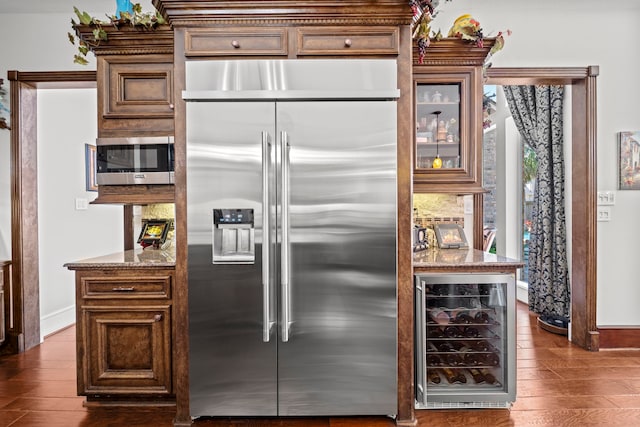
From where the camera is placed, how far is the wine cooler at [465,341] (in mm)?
2344

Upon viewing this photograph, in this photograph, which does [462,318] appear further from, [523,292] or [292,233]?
[523,292]

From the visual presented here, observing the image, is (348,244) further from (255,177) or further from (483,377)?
(483,377)

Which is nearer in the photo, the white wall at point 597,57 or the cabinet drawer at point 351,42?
the cabinet drawer at point 351,42

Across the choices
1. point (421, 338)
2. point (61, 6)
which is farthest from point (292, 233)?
point (61, 6)

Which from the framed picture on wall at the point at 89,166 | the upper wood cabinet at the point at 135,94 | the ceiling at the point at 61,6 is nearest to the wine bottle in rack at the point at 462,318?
the upper wood cabinet at the point at 135,94

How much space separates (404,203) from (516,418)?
1.39m

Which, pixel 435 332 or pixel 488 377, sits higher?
pixel 435 332

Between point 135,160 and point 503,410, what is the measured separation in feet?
9.02

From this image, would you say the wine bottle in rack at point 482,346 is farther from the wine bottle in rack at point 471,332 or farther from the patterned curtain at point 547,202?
the patterned curtain at point 547,202

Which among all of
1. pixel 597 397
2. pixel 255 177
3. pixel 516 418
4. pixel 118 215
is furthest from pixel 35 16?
pixel 597 397

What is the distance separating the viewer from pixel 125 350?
2.37 metres

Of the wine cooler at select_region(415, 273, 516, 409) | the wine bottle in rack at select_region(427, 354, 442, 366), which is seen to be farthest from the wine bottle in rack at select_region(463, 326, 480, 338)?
the wine bottle in rack at select_region(427, 354, 442, 366)

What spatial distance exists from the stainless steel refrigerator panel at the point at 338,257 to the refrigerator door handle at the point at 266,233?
8 centimetres

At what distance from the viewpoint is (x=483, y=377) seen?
8.12 ft
